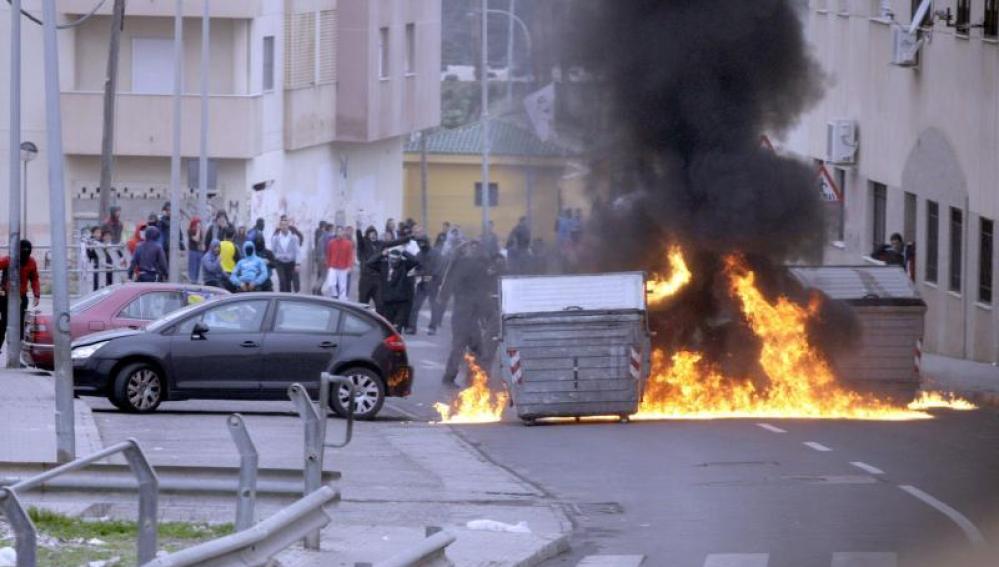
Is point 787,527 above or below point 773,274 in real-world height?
below

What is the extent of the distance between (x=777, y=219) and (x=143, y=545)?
16.4m

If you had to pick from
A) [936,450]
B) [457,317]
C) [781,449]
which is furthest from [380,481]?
[457,317]

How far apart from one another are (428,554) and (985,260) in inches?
917

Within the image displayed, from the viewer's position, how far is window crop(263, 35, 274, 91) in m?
46.6

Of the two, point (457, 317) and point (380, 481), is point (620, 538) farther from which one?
point (457, 317)

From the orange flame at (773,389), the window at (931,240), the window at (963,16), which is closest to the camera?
the orange flame at (773,389)

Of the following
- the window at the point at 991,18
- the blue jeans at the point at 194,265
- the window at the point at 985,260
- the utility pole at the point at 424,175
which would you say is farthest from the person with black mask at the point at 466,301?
the utility pole at the point at 424,175

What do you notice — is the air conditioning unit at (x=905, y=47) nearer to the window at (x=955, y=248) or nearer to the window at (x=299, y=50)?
the window at (x=955, y=248)

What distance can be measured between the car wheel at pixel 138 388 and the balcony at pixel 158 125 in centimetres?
2336

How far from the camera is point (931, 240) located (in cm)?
3428

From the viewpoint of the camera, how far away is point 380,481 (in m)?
15.3

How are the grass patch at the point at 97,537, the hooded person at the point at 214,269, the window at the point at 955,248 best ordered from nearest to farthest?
1. the grass patch at the point at 97,537
2. the hooded person at the point at 214,269
3. the window at the point at 955,248

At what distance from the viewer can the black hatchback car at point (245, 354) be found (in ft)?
65.5

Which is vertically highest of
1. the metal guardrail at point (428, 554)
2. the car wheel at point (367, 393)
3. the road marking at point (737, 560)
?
the metal guardrail at point (428, 554)
